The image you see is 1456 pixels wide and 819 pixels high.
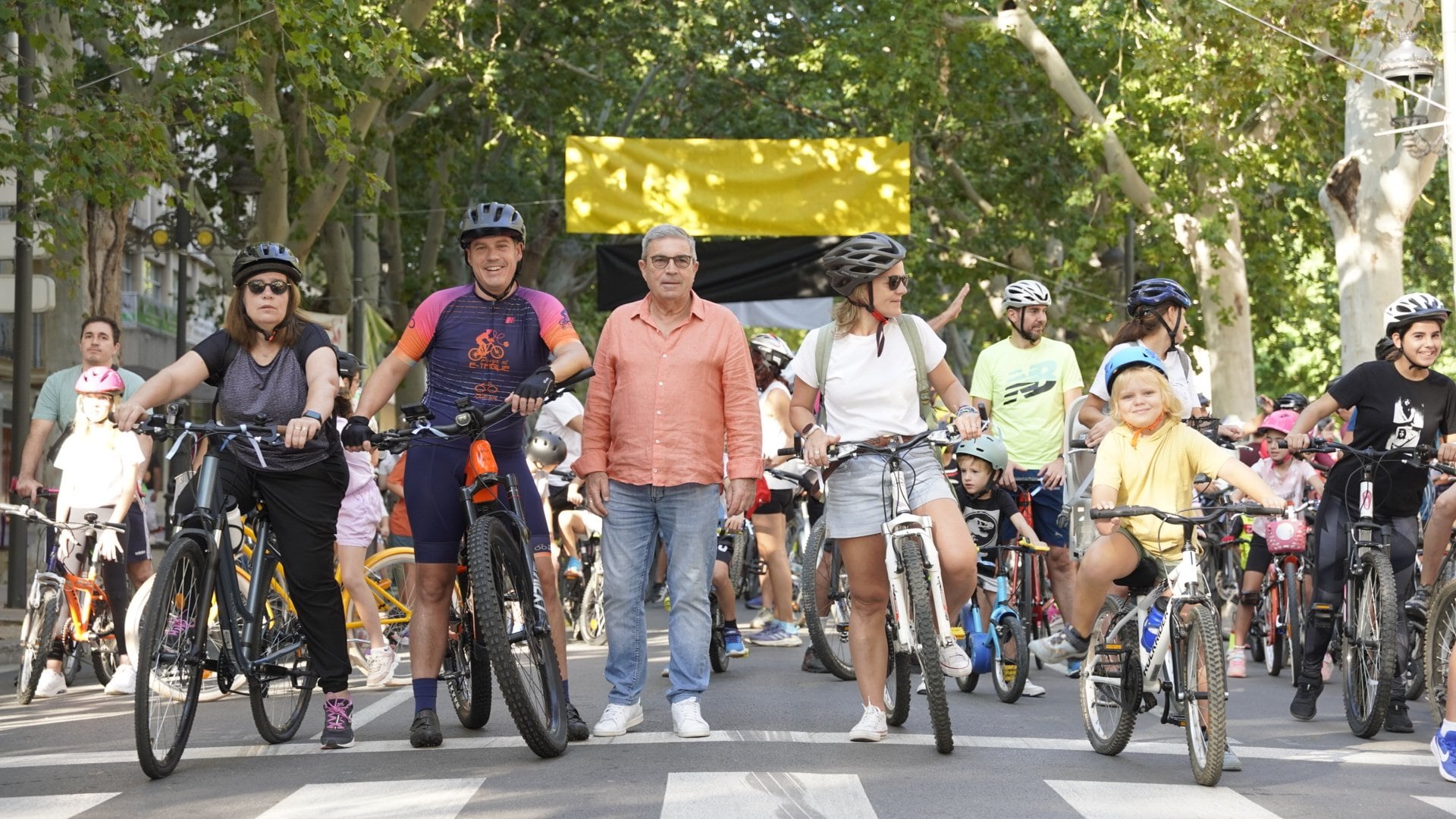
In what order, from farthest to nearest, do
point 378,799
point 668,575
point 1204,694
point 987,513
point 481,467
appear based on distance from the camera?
point 987,513, point 668,575, point 481,467, point 1204,694, point 378,799

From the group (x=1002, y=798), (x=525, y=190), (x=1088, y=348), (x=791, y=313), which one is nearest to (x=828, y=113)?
(x=525, y=190)

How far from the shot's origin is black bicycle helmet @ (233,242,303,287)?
7742 millimetres

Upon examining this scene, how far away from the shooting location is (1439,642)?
7.95 metres

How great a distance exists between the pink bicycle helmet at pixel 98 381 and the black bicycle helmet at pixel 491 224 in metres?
3.77

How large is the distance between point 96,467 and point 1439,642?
681cm

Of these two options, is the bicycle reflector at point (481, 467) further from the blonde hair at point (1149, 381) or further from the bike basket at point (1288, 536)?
the bike basket at point (1288, 536)

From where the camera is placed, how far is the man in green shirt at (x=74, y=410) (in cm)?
1103

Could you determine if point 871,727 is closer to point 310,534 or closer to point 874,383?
point 874,383

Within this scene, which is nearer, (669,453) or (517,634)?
(517,634)

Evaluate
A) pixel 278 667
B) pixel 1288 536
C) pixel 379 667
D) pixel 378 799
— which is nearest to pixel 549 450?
pixel 379 667

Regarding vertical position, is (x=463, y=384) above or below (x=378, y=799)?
above

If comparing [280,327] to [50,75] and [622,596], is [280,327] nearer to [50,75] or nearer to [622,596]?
[622,596]

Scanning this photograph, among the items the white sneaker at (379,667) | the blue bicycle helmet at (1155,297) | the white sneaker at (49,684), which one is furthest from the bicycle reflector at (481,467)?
the white sneaker at (49,684)

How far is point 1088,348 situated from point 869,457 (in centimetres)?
3744
